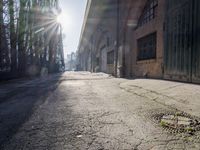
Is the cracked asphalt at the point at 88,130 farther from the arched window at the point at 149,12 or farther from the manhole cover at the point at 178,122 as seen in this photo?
the arched window at the point at 149,12

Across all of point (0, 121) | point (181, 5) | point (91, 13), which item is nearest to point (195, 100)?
point (0, 121)

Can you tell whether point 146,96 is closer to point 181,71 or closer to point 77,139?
point 181,71

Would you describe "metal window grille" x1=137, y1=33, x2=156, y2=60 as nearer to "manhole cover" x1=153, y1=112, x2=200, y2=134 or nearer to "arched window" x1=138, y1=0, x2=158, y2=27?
"arched window" x1=138, y1=0, x2=158, y2=27

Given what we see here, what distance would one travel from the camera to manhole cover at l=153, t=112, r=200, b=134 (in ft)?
7.35

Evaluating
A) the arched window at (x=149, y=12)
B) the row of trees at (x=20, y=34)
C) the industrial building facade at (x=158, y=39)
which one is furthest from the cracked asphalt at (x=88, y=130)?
the row of trees at (x=20, y=34)

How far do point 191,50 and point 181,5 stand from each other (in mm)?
1488

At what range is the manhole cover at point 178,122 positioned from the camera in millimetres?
2240

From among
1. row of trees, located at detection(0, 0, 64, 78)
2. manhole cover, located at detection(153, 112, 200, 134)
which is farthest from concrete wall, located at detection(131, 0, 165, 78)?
row of trees, located at detection(0, 0, 64, 78)

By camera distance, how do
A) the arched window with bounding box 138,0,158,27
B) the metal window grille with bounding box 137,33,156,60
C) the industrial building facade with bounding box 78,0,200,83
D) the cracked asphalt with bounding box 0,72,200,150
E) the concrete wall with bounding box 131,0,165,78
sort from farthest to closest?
1. the arched window with bounding box 138,0,158,27
2. the metal window grille with bounding box 137,33,156,60
3. the concrete wall with bounding box 131,0,165,78
4. the industrial building facade with bounding box 78,0,200,83
5. the cracked asphalt with bounding box 0,72,200,150

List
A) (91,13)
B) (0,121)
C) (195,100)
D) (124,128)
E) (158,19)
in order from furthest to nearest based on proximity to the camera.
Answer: (91,13)
(158,19)
(195,100)
(0,121)
(124,128)

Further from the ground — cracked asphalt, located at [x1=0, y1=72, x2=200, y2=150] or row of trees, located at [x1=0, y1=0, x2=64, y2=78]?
row of trees, located at [x1=0, y1=0, x2=64, y2=78]

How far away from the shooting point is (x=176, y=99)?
347 cm

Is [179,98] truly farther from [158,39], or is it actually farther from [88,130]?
[158,39]

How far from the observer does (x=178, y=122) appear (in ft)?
8.12
